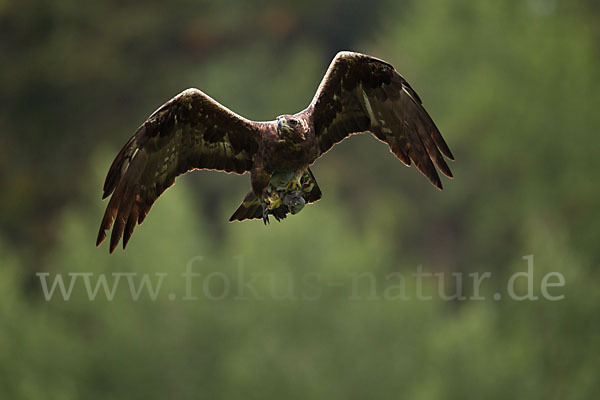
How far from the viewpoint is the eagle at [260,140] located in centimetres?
697

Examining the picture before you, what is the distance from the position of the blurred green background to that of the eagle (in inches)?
453

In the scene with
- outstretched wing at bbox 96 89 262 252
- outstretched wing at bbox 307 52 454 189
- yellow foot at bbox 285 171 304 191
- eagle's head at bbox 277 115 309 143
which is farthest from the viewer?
outstretched wing at bbox 307 52 454 189

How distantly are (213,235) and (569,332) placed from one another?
8.10 m

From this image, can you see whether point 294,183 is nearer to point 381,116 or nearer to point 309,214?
point 381,116

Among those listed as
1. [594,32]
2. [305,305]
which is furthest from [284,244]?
[594,32]

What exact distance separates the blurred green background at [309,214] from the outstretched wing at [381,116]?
11467 millimetres

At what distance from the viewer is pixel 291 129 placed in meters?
6.73

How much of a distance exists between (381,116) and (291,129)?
4.14 feet

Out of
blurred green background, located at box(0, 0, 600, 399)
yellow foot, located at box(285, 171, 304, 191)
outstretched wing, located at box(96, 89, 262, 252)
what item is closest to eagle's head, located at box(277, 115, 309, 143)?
yellow foot, located at box(285, 171, 304, 191)

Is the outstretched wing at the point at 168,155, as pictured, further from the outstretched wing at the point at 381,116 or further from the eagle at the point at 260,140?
the outstretched wing at the point at 381,116

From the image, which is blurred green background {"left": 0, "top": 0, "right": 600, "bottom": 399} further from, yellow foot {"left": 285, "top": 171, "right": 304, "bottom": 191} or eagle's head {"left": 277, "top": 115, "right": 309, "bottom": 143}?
eagle's head {"left": 277, "top": 115, "right": 309, "bottom": 143}

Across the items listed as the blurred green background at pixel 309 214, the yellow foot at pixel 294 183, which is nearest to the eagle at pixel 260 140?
the yellow foot at pixel 294 183

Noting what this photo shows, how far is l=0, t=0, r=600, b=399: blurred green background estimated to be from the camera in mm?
20000

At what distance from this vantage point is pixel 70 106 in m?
27.1
